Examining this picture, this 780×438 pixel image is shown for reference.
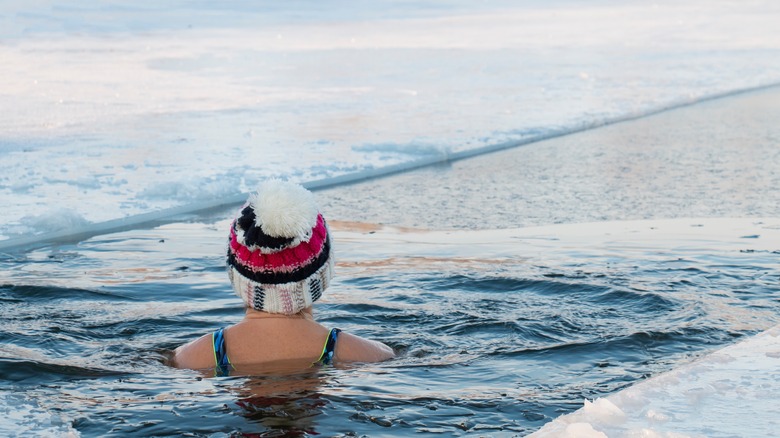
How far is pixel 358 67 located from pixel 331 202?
6.60 metres

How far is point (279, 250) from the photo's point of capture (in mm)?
3662

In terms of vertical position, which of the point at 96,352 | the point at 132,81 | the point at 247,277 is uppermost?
the point at 132,81

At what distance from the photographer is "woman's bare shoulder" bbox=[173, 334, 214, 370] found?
3887mm

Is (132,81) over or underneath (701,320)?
over

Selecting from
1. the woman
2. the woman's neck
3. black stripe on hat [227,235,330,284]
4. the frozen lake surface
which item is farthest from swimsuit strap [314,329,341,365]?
the frozen lake surface

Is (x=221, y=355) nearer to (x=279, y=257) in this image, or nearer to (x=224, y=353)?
(x=224, y=353)

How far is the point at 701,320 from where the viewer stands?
4719 mm

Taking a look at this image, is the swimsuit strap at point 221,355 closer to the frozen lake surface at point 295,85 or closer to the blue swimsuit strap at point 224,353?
the blue swimsuit strap at point 224,353

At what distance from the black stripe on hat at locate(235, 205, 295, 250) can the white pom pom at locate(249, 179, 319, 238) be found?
0.02 meters

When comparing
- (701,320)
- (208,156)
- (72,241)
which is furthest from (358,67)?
(701,320)

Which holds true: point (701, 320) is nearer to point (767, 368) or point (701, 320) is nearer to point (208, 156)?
point (767, 368)

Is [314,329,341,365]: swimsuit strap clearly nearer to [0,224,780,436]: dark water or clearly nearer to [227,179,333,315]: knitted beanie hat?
[0,224,780,436]: dark water

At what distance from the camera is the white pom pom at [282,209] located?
3.56 meters

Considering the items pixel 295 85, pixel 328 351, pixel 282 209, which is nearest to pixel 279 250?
pixel 282 209
